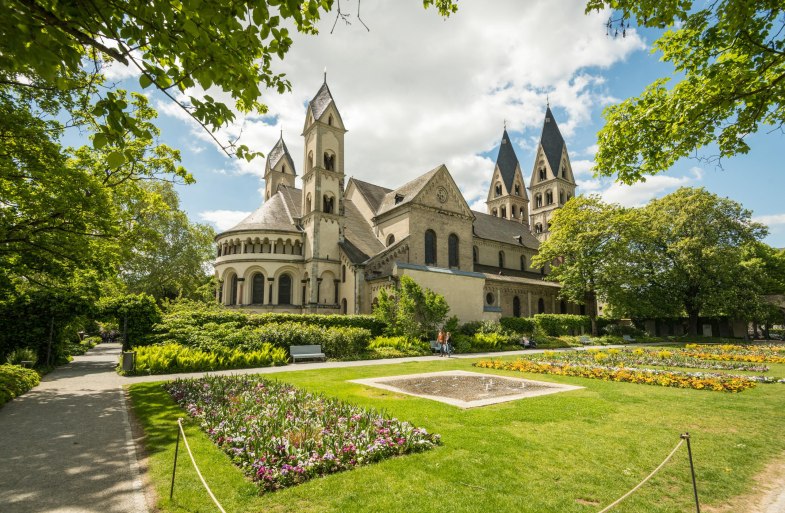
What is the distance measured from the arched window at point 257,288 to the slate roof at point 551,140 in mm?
47559

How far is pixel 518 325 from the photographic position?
32281mm

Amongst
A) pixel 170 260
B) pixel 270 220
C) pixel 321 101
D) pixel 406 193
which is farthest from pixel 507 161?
pixel 170 260

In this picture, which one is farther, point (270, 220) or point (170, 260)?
point (170, 260)

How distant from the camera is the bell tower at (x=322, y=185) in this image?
3278cm

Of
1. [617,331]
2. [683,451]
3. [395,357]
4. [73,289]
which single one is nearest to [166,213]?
[73,289]

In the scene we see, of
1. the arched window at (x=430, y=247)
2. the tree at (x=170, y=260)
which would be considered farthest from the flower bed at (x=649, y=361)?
the tree at (x=170, y=260)

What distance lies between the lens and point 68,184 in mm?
11062

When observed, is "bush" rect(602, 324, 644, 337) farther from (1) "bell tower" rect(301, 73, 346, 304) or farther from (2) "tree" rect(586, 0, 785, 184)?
(2) "tree" rect(586, 0, 785, 184)

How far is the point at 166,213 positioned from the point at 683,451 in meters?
19.4

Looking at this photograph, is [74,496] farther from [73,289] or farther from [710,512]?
[73,289]

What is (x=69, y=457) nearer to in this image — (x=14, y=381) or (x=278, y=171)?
(x=14, y=381)

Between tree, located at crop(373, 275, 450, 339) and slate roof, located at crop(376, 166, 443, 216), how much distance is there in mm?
11444

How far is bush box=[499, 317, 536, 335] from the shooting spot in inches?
1253

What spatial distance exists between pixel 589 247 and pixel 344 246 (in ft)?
74.5
